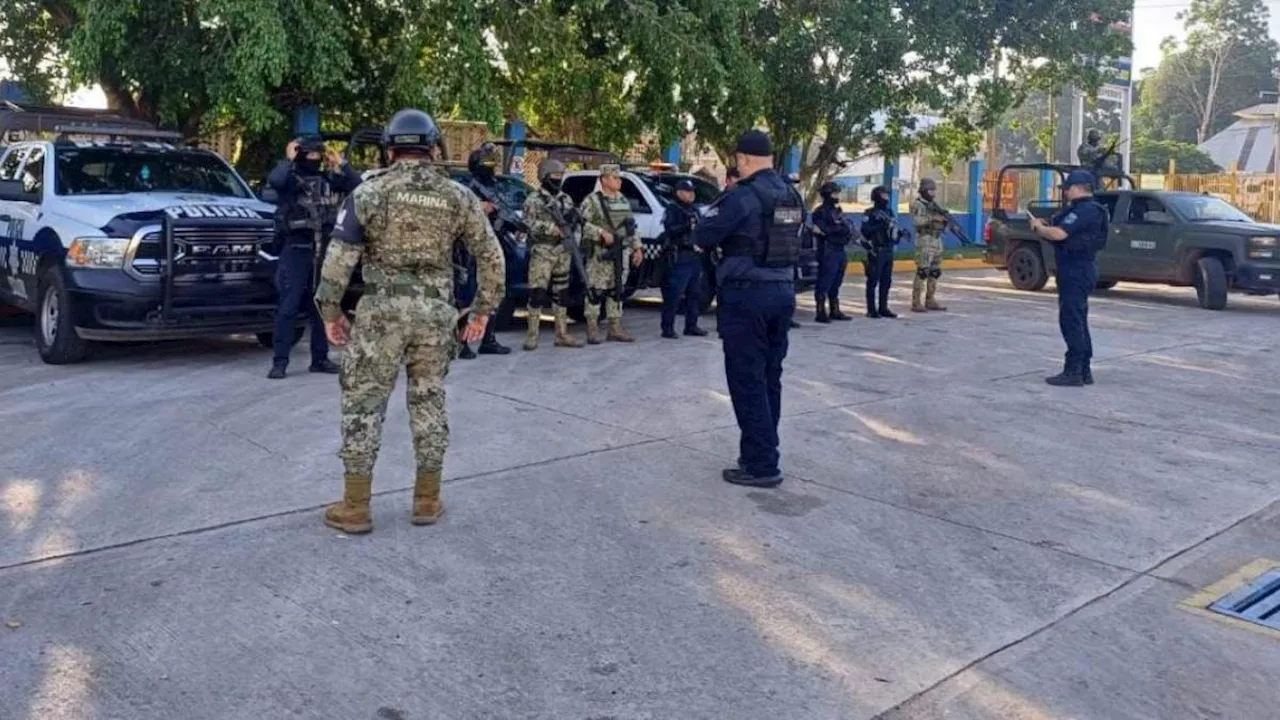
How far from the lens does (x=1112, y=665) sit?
394 cm

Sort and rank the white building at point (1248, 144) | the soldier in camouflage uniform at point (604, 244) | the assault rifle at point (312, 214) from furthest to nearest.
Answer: the white building at point (1248, 144) < the soldier in camouflage uniform at point (604, 244) < the assault rifle at point (312, 214)

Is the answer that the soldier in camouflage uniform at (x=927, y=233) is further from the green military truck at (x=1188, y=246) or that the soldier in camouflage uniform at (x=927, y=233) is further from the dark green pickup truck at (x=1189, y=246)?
the dark green pickup truck at (x=1189, y=246)

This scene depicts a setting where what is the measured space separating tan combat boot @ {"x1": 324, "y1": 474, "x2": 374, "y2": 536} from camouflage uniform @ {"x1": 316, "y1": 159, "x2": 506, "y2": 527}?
0.03 metres

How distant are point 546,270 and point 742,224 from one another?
4.76 meters

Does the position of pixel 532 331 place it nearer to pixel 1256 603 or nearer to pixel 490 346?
pixel 490 346

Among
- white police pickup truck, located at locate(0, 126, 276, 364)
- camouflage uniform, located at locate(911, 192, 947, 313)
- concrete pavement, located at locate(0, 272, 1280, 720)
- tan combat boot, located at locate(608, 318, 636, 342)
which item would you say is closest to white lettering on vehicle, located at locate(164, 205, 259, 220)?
white police pickup truck, located at locate(0, 126, 276, 364)

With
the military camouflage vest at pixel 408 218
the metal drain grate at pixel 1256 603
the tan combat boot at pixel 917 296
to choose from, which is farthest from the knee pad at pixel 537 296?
the metal drain grate at pixel 1256 603

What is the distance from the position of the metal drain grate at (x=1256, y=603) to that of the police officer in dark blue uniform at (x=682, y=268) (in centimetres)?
673

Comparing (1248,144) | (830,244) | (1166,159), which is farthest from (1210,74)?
(830,244)

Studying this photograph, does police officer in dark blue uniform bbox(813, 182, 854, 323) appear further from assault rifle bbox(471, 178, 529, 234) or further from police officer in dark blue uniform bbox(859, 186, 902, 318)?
assault rifle bbox(471, 178, 529, 234)

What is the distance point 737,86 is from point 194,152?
7424 millimetres

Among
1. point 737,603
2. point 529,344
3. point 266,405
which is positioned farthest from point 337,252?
point 529,344

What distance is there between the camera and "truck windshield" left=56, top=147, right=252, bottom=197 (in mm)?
9453

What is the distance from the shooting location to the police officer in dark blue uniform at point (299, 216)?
8367 millimetres
